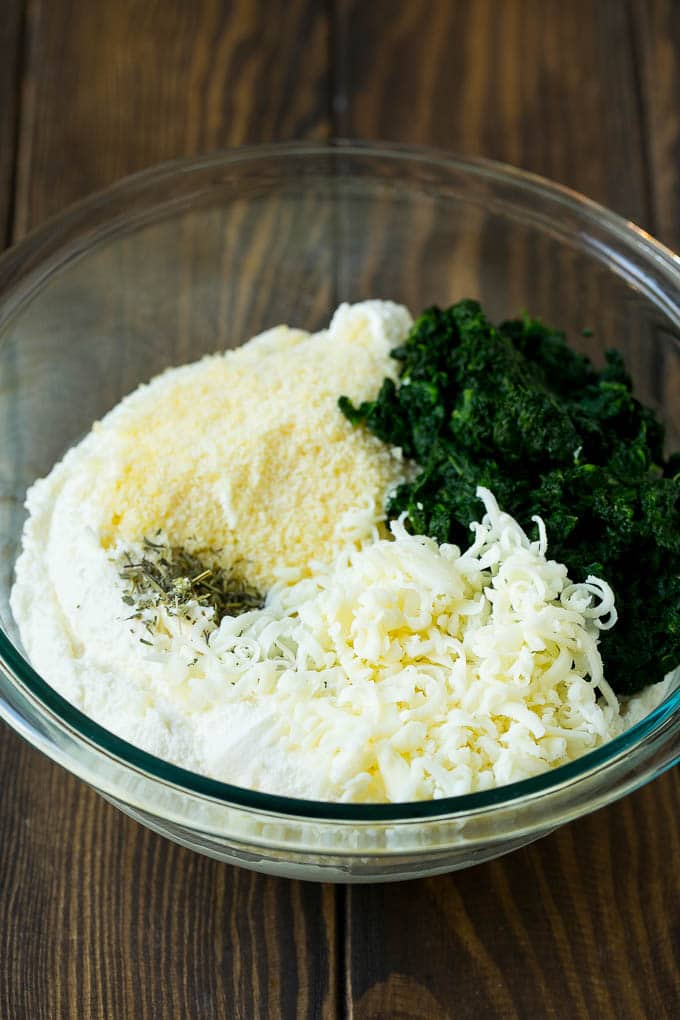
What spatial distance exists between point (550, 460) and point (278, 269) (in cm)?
99

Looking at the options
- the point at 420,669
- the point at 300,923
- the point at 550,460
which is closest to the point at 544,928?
the point at 300,923

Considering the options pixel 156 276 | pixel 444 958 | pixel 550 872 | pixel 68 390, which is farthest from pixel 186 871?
pixel 156 276

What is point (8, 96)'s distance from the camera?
10.3 feet

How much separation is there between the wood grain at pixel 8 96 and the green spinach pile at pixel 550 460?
1.26 meters

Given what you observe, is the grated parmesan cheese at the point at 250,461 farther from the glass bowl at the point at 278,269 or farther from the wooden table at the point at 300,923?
the wooden table at the point at 300,923

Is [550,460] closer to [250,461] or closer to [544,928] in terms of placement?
[250,461]

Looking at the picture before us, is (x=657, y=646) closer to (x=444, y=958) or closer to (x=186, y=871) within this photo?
(x=444, y=958)

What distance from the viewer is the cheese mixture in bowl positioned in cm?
178

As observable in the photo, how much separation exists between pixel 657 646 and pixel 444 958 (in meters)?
0.68

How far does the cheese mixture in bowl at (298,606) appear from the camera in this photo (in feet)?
5.82

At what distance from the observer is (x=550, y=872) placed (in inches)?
83.0

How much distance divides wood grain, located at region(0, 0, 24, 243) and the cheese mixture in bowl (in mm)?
919

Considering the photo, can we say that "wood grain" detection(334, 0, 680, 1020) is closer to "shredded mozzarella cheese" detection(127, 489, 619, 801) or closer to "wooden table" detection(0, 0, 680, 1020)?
"wooden table" detection(0, 0, 680, 1020)

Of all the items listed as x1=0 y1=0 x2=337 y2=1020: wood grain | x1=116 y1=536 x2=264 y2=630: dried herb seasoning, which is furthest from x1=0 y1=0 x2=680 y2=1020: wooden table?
x1=116 y1=536 x2=264 y2=630: dried herb seasoning
